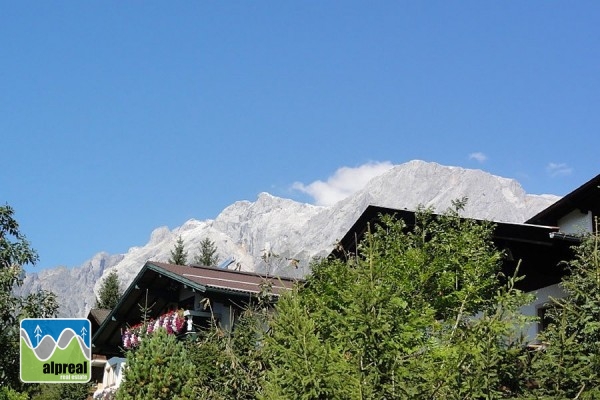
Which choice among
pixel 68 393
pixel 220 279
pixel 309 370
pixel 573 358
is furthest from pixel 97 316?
pixel 573 358

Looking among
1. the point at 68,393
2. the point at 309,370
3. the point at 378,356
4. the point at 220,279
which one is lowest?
the point at 68,393

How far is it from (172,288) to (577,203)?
42.8 ft

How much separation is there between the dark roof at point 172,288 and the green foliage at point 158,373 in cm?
587

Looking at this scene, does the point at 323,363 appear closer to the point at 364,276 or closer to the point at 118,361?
the point at 364,276

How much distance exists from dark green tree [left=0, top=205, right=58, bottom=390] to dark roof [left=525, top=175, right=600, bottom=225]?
1160 centimetres

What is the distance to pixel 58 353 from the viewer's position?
10.1m

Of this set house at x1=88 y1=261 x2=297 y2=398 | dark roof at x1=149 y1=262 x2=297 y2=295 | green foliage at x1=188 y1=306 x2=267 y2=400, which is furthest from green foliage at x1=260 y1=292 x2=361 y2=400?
dark roof at x1=149 y1=262 x2=297 y2=295

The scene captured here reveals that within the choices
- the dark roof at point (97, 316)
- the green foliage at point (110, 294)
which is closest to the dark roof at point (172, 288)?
the dark roof at point (97, 316)

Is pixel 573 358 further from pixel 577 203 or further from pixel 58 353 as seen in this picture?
pixel 577 203

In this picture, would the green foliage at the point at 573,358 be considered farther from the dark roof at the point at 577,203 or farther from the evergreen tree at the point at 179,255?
the evergreen tree at the point at 179,255

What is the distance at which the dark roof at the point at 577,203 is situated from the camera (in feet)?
63.4

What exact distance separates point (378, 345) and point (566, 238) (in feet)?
32.2

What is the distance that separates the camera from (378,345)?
26.7ft

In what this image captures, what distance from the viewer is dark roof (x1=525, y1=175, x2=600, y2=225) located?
19334mm
